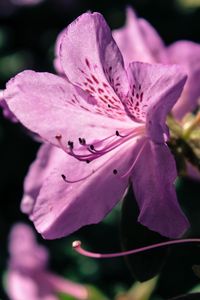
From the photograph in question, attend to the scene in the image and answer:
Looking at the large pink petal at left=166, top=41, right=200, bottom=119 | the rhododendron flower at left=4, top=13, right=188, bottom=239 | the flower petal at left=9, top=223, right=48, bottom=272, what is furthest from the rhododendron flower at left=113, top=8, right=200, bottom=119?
the flower petal at left=9, top=223, right=48, bottom=272

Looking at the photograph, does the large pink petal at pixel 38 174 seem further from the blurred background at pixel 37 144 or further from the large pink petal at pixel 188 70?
the blurred background at pixel 37 144

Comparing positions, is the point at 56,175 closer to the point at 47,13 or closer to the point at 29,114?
the point at 29,114

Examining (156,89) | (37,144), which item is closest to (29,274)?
(156,89)

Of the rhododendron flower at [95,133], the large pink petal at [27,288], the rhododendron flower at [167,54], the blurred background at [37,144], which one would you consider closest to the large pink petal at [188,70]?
the rhododendron flower at [167,54]

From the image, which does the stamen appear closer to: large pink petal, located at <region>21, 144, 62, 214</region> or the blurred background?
large pink petal, located at <region>21, 144, 62, 214</region>

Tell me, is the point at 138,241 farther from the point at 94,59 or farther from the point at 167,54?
the point at 167,54

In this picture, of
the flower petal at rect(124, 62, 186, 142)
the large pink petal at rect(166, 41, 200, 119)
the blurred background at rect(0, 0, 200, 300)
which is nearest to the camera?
the flower petal at rect(124, 62, 186, 142)
